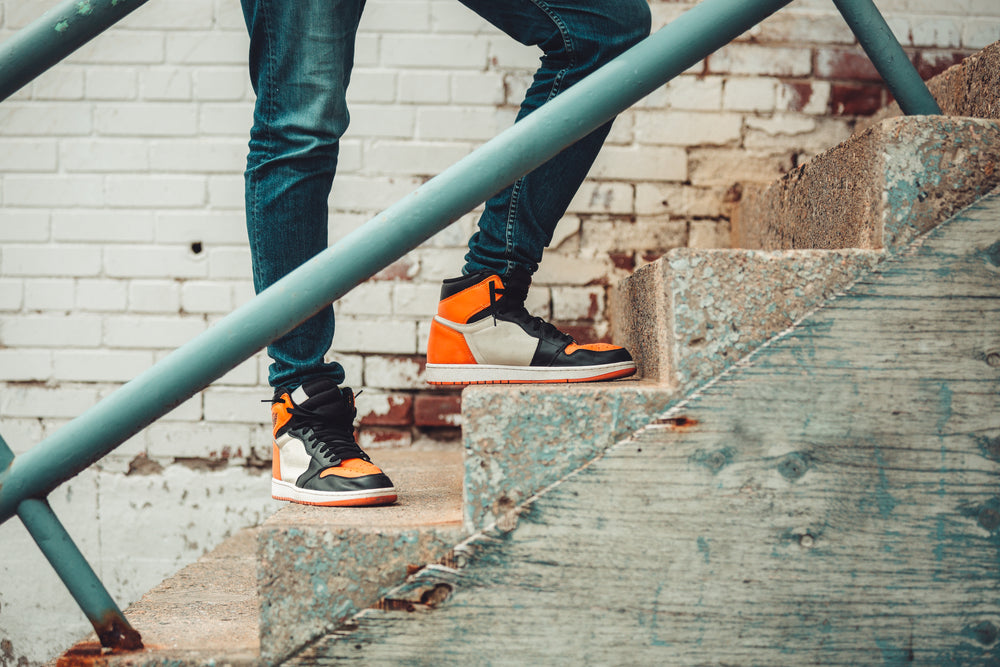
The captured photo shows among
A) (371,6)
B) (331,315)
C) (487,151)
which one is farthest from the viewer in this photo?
(371,6)

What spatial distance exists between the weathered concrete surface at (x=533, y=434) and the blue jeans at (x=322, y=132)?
34cm

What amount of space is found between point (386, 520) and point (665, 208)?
1203mm

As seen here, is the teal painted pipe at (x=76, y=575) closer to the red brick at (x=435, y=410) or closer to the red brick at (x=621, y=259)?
the red brick at (x=435, y=410)

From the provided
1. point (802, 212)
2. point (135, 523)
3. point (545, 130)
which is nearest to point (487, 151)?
point (545, 130)

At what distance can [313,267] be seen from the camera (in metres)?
0.69

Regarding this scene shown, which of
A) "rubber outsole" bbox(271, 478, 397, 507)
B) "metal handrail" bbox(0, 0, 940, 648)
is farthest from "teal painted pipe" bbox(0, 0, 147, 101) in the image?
"rubber outsole" bbox(271, 478, 397, 507)

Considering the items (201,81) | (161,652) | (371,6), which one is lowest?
(161,652)

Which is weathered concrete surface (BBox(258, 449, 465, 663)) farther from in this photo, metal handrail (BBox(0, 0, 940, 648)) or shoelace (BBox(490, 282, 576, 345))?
shoelace (BBox(490, 282, 576, 345))

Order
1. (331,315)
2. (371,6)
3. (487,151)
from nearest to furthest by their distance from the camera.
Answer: (487,151), (331,315), (371,6)

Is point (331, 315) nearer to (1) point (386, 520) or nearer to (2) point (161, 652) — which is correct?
(1) point (386, 520)

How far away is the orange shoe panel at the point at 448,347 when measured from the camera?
1016 millimetres

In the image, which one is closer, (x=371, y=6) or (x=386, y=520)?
(x=386, y=520)

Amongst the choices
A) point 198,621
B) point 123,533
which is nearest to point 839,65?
point 198,621

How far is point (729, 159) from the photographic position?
1.68m
